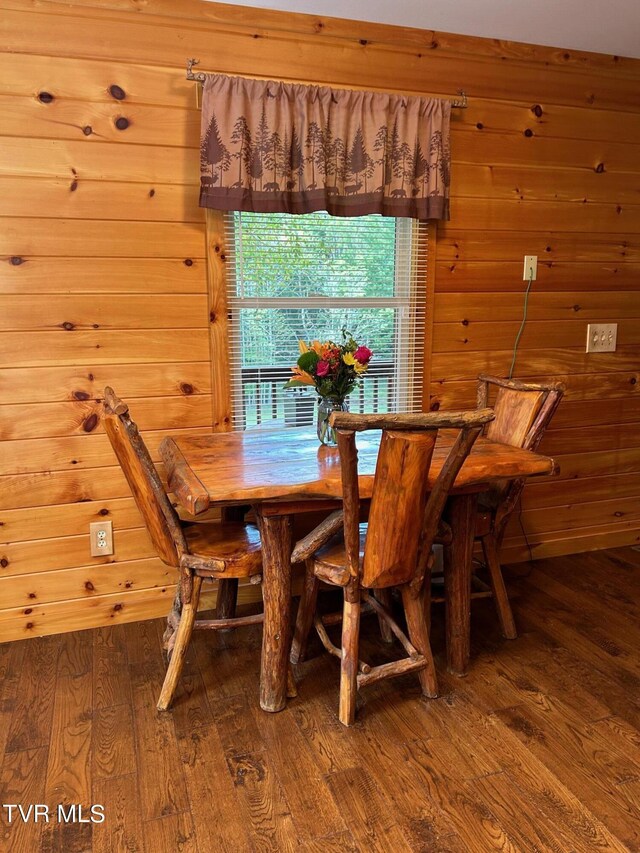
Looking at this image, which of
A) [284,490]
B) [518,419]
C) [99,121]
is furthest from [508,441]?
[99,121]

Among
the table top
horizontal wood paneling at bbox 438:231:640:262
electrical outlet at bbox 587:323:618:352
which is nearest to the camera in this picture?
the table top

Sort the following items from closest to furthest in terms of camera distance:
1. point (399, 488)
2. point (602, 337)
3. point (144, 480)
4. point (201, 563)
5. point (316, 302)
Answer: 1. point (399, 488)
2. point (144, 480)
3. point (201, 563)
4. point (316, 302)
5. point (602, 337)

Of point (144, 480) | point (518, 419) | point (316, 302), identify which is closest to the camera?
point (144, 480)

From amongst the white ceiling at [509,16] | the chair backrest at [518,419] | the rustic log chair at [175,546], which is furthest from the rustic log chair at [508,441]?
the white ceiling at [509,16]

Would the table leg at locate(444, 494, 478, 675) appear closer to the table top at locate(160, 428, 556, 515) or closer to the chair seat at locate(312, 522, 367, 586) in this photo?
the table top at locate(160, 428, 556, 515)

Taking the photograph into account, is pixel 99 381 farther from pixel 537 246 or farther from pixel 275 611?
pixel 537 246

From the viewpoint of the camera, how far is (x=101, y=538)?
248cm

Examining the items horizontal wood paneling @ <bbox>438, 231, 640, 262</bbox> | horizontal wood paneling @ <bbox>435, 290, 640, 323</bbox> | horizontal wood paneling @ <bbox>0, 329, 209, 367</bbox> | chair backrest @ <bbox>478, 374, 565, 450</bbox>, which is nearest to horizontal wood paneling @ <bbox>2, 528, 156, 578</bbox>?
horizontal wood paneling @ <bbox>0, 329, 209, 367</bbox>

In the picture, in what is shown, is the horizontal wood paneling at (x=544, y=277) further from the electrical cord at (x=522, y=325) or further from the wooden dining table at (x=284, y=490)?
the wooden dining table at (x=284, y=490)

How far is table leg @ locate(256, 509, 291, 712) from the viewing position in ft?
6.31

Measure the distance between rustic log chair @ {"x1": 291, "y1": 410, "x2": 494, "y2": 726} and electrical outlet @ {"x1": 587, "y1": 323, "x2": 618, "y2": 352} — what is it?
1636mm

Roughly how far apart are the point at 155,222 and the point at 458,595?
5.67ft

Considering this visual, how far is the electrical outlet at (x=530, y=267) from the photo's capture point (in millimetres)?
2902

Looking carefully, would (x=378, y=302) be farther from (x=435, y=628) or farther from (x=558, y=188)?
(x=435, y=628)
